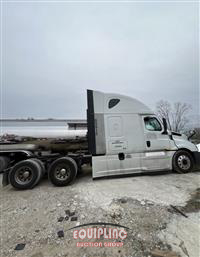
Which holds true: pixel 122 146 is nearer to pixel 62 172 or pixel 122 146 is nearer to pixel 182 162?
pixel 62 172

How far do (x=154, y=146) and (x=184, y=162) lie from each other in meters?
1.40

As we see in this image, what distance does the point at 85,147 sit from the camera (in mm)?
5566

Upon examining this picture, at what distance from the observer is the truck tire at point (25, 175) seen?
4.21 metres

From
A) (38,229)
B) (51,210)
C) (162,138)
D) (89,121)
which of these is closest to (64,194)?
(51,210)

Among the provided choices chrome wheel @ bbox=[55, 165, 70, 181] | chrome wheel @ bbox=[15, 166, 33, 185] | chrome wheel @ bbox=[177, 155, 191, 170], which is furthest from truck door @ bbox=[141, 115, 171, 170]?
chrome wheel @ bbox=[15, 166, 33, 185]

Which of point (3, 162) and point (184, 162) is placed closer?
point (184, 162)

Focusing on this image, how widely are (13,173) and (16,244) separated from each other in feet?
8.53

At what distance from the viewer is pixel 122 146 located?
478 cm

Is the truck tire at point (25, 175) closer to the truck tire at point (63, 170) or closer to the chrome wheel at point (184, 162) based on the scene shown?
the truck tire at point (63, 170)

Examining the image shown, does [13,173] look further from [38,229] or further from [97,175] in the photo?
[97,175]

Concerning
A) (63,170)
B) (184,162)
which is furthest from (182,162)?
(63,170)

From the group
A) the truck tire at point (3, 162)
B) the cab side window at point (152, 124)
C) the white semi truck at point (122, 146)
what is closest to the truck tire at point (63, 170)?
the white semi truck at point (122, 146)

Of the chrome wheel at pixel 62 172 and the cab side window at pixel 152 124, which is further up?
the cab side window at pixel 152 124

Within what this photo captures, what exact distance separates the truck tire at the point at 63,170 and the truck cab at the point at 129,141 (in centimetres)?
75
